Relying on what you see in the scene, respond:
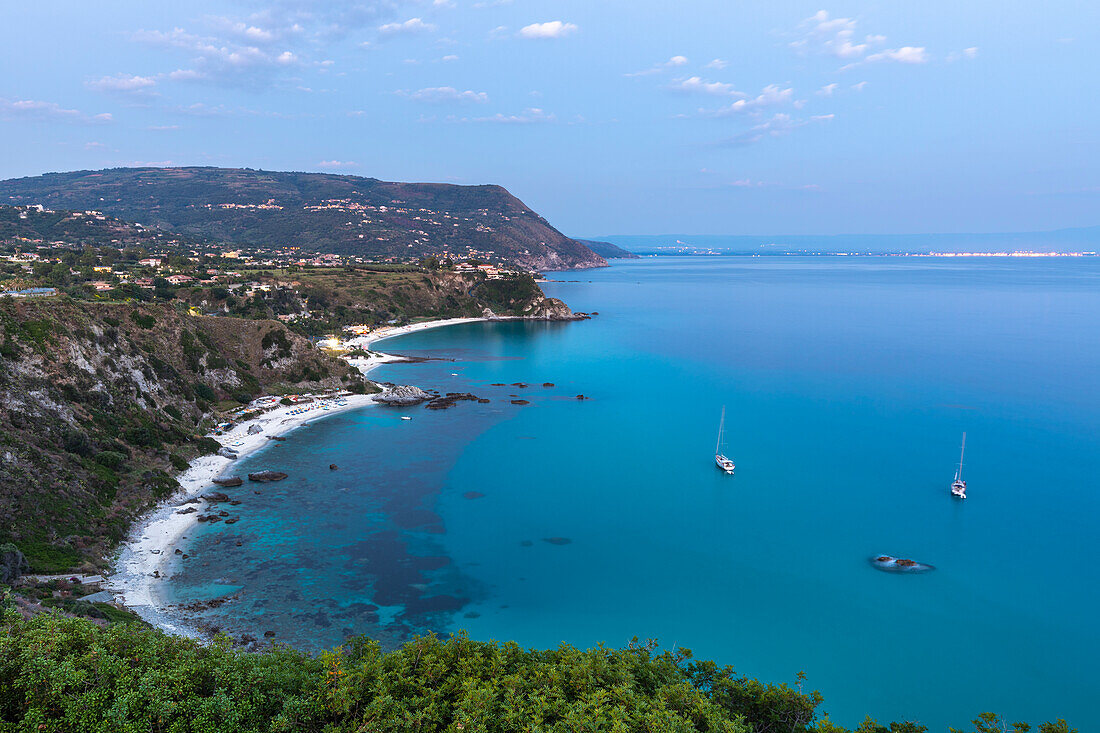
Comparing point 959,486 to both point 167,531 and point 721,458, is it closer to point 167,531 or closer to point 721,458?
point 721,458

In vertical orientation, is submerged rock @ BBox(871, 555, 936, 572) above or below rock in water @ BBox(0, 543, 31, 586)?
below

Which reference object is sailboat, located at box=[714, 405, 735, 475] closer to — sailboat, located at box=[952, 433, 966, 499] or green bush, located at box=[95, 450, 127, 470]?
sailboat, located at box=[952, 433, 966, 499]

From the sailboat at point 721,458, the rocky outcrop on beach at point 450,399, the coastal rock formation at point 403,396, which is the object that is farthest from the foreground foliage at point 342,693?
the coastal rock formation at point 403,396

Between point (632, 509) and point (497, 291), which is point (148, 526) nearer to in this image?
point (632, 509)

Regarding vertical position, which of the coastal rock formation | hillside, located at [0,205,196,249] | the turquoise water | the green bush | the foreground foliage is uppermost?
hillside, located at [0,205,196,249]

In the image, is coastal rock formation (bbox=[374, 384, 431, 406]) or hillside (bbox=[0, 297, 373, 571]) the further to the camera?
coastal rock formation (bbox=[374, 384, 431, 406])

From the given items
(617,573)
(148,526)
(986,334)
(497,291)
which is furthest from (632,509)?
(497,291)

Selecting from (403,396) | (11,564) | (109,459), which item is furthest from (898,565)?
(403,396)

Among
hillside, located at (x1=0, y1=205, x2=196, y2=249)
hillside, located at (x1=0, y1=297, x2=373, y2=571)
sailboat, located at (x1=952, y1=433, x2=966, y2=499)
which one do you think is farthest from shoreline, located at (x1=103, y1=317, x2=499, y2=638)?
hillside, located at (x1=0, y1=205, x2=196, y2=249)
